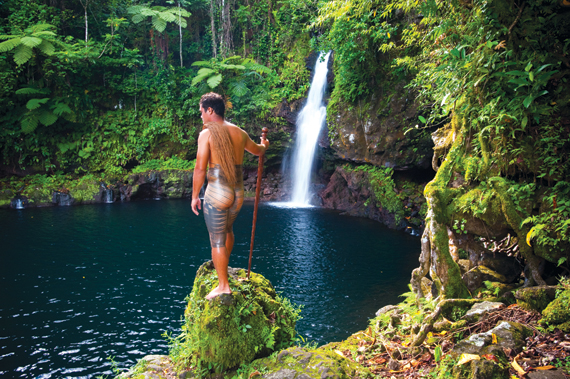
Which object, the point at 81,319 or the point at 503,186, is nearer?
the point at 503,186

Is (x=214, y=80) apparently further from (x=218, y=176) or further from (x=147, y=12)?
(x=218, y=176)

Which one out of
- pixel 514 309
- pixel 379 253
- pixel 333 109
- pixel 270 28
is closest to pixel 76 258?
pixel 379 253

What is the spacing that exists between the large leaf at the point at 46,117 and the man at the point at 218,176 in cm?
1768

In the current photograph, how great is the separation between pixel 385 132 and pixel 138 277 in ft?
35.4

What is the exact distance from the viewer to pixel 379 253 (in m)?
10.5

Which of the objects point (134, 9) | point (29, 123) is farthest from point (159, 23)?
point (29, 123)

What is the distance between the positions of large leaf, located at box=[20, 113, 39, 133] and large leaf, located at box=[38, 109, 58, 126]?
0.26m

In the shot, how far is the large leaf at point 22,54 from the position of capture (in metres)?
15.6

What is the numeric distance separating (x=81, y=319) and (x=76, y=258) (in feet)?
12.6

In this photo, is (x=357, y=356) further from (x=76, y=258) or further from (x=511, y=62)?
(x=76, y=258)

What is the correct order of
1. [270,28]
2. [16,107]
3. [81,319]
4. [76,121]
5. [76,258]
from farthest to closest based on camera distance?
1. [270,28]
2. [76,121]
3. [16,107]
4. [76,258]
5. [81,319]

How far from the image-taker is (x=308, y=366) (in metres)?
3.31

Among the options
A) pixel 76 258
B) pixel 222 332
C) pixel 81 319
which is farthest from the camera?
pixel 76 258

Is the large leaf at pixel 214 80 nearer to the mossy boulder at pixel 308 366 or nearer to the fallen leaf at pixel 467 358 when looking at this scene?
the mossy boulder at pixel 308 366
